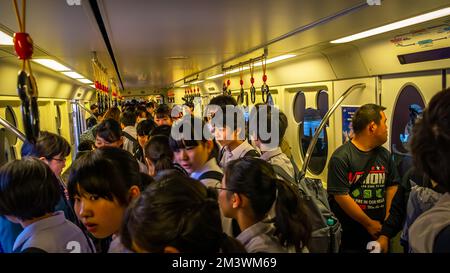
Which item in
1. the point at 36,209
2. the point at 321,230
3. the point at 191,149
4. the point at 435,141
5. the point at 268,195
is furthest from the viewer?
the point at 191,149

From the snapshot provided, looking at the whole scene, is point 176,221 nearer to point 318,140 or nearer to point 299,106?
point 318,140

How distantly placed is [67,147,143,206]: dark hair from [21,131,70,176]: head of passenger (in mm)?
1098

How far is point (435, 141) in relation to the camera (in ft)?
3.25

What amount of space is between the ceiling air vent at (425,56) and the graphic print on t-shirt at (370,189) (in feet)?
3.26

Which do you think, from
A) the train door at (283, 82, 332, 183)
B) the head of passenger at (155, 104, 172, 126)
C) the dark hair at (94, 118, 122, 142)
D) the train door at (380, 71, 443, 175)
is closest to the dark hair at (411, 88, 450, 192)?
the train door at (380, 71, 443, 175)

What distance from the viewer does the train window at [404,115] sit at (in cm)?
334

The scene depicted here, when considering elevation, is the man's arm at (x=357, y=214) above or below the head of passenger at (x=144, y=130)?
below

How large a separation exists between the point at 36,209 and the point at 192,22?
152 centimetres

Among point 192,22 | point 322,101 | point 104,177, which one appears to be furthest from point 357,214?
point 322,101

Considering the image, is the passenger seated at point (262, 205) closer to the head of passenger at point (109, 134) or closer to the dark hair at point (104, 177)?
the dark hair at point (104, 177)

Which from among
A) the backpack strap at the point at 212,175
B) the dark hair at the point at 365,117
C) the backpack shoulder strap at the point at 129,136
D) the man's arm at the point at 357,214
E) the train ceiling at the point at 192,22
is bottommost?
the man's arm at the point at 357,214

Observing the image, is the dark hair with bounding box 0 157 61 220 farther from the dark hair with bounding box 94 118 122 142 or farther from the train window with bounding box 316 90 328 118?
the train window with bounding box 316 90 328 118

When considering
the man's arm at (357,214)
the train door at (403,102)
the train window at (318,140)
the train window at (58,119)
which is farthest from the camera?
the train window at (58,119)

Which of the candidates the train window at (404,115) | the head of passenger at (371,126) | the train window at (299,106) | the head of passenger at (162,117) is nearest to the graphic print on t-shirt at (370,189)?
the head of passenger at (371,126)
